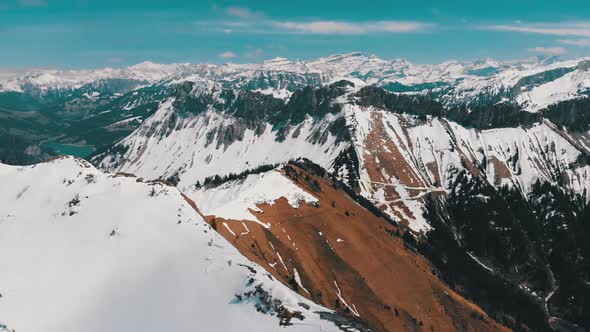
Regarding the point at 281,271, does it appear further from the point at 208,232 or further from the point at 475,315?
the point at 475,315

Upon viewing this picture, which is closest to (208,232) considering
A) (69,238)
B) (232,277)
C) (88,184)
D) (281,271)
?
(232,277)

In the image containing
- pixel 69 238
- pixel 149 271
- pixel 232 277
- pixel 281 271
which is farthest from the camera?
pixel 281 271

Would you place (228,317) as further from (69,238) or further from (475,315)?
(475,315)

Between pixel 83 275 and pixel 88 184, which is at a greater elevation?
pixel 83 275

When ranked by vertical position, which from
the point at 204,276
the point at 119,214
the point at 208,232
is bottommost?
the point at 119,214

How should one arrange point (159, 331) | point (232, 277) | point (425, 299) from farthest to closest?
point (425, 299)
point (232, 277)
point (159, 331)

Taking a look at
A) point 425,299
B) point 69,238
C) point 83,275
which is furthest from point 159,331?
point 425,299

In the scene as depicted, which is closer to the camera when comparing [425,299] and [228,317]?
[228,317]
